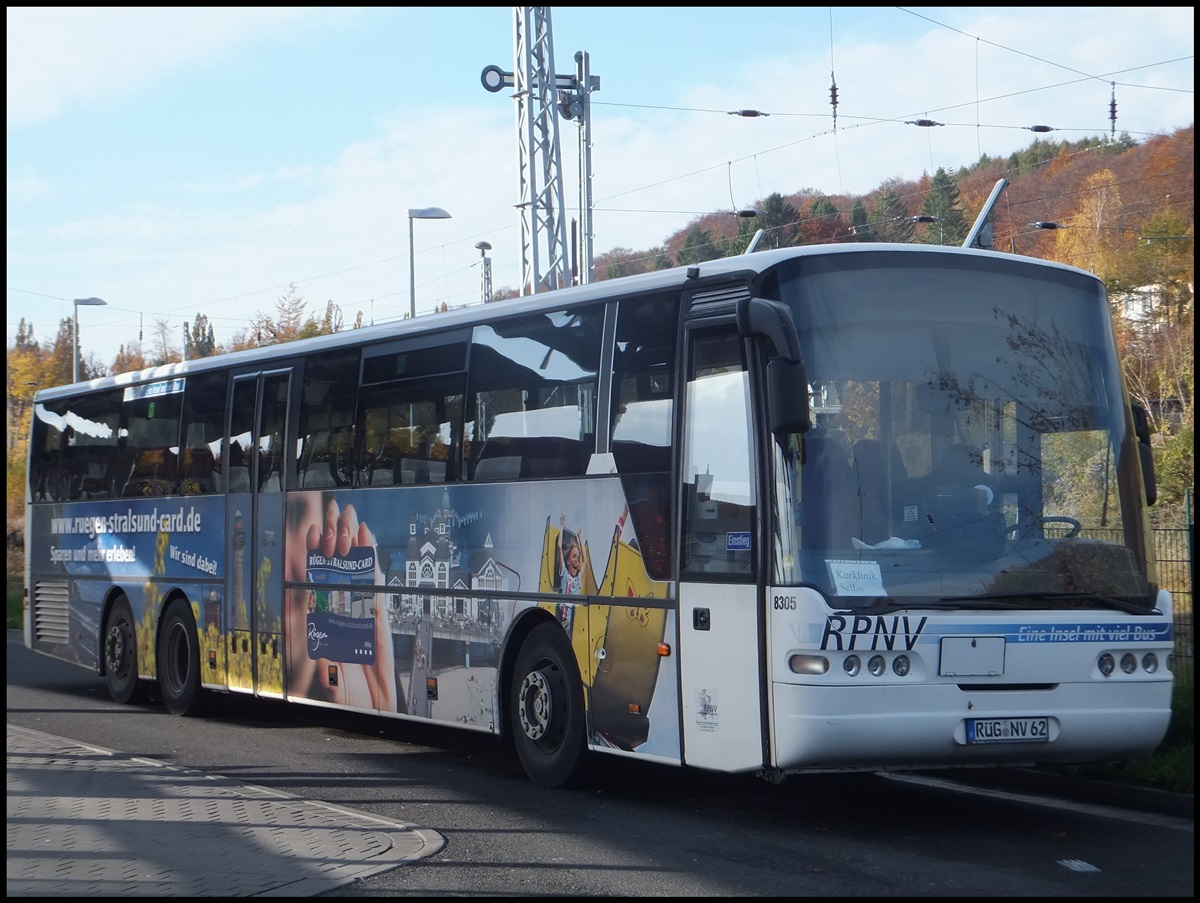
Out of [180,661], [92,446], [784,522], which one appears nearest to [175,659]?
[180,661]

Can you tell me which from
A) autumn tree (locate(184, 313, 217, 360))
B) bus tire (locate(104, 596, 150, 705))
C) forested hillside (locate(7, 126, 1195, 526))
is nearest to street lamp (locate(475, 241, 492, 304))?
forested hillside (locate(7, 126, 1195, 526))

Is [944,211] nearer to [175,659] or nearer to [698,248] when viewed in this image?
[698,248]

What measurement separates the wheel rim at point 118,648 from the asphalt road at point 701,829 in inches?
138

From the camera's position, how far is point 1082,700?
859 centimetres

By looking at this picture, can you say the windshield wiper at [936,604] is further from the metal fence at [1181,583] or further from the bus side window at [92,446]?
the bus side window at [92,446]

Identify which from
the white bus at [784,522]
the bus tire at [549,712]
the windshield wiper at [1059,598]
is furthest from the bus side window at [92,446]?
the windshield wiper at [1059,598]

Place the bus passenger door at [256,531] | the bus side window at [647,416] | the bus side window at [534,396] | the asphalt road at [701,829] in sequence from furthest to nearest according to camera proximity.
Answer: the bus passenger door at [256,531] < the bus side window at [534,396] < the bus side window at [647,416] < the asphalt road at [701,829]

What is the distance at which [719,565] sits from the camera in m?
8.84

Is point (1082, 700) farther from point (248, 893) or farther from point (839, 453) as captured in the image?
point (248, 893)

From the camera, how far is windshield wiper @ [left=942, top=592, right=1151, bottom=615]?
842cm

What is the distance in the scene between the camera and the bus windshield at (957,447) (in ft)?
27.5

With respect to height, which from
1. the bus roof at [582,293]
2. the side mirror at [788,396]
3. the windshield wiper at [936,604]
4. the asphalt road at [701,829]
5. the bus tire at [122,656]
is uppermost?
the bus roof at [582,293]

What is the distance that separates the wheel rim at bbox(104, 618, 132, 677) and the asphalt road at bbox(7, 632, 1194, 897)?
3.51m

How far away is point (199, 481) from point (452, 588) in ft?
16.8
